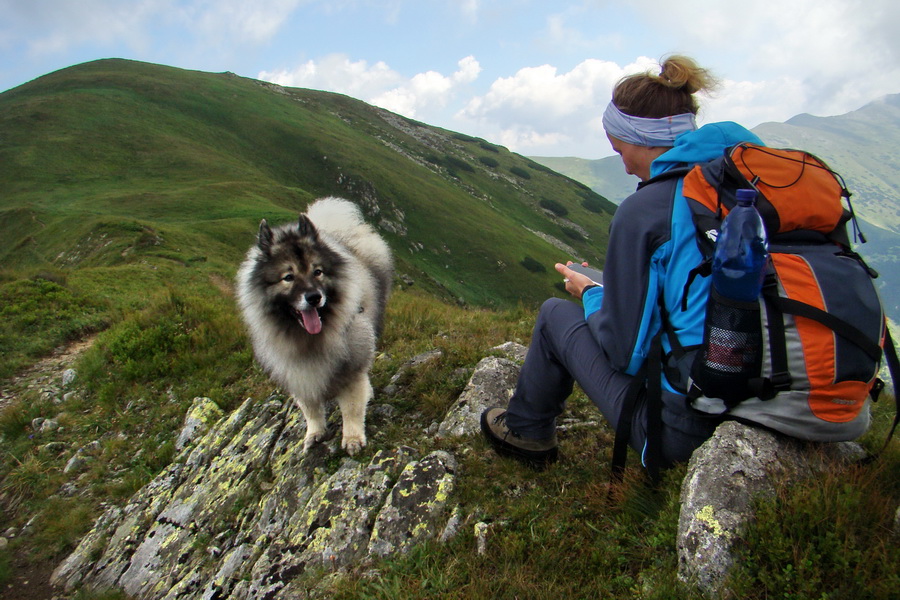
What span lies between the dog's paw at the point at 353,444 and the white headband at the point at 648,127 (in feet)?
12.0

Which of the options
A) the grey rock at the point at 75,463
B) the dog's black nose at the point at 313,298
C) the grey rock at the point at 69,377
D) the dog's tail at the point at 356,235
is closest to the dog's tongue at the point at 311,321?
the dog's black nose at the point at 313,298

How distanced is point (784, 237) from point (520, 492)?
2540 millimetres

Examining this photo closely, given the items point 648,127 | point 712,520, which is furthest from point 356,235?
point 712,520

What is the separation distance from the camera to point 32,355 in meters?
9.83

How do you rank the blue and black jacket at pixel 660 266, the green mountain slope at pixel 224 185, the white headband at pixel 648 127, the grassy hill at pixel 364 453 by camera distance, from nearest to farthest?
the grassy hill at pixel 364 453, the blue and black jacket at pixel 660 266, the white headband at pixel 648 127, the green mountain slope at pixel 224 185

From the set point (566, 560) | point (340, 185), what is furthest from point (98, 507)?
point (340, 185)

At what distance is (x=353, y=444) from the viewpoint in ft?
15.9

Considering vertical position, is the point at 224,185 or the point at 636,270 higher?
the point at 636,270

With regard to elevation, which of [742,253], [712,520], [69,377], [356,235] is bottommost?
[69,377]

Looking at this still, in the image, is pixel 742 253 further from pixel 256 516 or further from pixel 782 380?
pixel 256 516

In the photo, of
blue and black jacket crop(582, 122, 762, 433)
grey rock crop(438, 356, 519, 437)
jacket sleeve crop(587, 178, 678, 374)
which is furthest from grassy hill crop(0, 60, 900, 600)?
jacket sleeve crop(587, 178, 678, 374)

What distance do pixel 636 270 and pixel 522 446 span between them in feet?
6.34

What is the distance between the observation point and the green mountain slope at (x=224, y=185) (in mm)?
27203

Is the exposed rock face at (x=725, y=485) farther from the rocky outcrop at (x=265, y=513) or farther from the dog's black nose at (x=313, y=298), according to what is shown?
the dog's black nose at (x=313, y=298)
